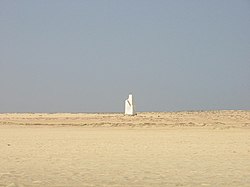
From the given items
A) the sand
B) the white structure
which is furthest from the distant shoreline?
the sand

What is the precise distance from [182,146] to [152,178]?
27.3 ft

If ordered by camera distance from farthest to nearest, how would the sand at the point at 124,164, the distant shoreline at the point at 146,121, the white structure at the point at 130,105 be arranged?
the white structure at the point at 130,105, the distant shoreline at the point at 146,121, the sand at the point at 124,164

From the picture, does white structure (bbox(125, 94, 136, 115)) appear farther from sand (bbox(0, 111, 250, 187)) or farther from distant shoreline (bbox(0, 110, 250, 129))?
sand (bbox(0, 111, 250, 187))

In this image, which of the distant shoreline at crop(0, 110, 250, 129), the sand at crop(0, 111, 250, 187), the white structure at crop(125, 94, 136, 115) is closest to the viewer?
the sand at crop(0, 111, 250, 187)

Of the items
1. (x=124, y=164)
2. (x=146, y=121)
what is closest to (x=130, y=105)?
(x=146, y=121)

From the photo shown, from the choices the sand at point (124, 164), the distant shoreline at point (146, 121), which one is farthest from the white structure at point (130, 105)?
the sand at point (124, 164)

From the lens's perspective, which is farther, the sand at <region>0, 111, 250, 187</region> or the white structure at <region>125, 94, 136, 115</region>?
the white structure at <region>125, 94, 136, 115</region>

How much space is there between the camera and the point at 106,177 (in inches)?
413

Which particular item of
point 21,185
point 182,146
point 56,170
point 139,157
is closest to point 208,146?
point 182,146

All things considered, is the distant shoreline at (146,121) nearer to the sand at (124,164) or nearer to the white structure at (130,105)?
the white structure at (130,105)

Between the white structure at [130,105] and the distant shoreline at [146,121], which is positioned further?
the white structure at [130,105]

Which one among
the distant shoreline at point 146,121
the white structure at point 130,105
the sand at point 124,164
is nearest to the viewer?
the sand at point 124,164

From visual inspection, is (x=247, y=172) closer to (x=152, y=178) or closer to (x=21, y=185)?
(x=152, y=178)

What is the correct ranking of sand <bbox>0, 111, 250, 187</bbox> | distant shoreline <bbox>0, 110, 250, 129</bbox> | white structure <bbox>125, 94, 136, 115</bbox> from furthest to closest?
white structure <bbox>125, 94, 136, 115</bbox> < distant shoreline <bbox>0, 110, 250, 129</bbox> < sand <bbox>0, 111, 250, 187</bbox>
